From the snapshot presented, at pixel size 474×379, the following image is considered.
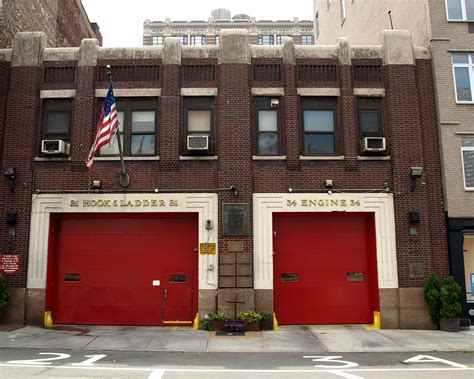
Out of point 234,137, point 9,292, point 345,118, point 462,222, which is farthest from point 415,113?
point 9,292

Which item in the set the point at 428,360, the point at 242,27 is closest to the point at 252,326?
the point at 428,360

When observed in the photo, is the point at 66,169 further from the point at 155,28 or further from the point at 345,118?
the point at 155,28

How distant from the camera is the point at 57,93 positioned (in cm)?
1630

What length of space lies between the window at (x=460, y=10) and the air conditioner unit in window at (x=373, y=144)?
556 centimetres

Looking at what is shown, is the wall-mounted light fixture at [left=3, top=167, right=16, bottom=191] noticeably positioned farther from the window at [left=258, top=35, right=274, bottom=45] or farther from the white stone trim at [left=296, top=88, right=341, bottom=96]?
the window at [left=258, top=35, right=274, bottom=45]

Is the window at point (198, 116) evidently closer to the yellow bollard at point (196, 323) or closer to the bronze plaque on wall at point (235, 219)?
the bronze plaque on wall at point (235, 219)

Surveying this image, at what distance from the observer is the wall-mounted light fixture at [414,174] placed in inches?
612

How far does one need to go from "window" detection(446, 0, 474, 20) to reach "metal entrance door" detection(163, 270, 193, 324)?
13.2 metres

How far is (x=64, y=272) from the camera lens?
16.0m

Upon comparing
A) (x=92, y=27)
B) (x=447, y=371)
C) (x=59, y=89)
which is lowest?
(x=447, y=371)

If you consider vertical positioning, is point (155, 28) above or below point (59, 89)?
above

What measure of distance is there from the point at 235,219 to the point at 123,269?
420 cm

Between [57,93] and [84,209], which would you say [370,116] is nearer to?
[84,209]

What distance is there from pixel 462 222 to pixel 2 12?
17.8 m
